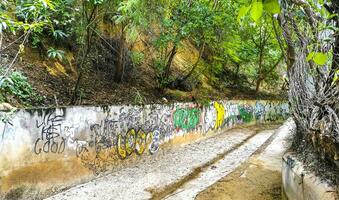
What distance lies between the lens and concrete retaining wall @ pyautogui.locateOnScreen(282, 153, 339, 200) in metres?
4.10

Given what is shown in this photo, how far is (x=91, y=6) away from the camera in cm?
815

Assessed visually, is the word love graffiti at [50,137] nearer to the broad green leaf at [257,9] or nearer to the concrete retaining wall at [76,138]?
the concrete retaining wall at [76,138]

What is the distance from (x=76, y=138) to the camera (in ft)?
23.4

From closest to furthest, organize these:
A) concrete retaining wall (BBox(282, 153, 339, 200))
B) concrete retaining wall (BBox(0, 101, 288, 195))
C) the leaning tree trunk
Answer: concrete retaining wall (BBox(282, 153, 339, 200)) < the leaning tree trunk < concrete retaining wall (BBox(0, 101, 288, 195))

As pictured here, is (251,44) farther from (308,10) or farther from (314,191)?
(314,191)

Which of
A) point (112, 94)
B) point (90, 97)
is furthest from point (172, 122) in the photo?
point (90, 97)

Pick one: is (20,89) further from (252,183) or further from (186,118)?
(186,118)

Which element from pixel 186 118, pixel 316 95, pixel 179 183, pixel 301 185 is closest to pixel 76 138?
pixel 179 183

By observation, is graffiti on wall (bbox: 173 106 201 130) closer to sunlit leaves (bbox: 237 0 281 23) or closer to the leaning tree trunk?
the leaning tree trunk

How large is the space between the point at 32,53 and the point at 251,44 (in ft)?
A: 46.6

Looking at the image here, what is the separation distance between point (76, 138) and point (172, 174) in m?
2.78

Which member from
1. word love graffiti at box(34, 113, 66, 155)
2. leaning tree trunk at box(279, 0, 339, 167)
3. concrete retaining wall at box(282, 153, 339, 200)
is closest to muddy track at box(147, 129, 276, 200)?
word love graffiti at box(34, 113, 66, 155)

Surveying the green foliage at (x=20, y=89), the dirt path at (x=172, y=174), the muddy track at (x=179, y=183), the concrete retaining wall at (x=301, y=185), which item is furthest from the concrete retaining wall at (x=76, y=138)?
the concrete retaining wall at (x=301, y=185)

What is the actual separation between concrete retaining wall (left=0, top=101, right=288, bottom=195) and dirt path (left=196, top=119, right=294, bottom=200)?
2.80 meters
